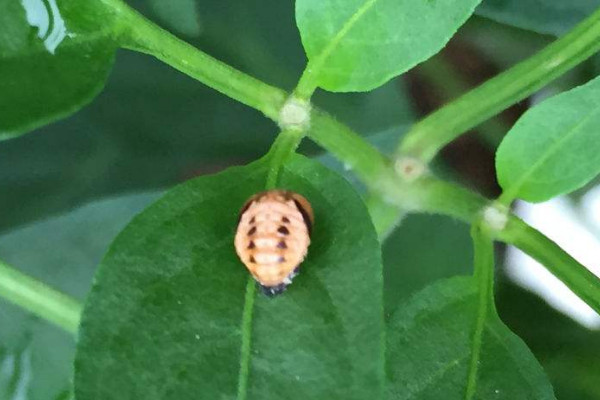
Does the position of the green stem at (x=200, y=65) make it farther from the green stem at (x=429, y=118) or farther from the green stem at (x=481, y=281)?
the green stem at (x=481, y=281)

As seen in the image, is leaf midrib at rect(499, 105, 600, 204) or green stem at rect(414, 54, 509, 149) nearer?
leaf midrib at rect(499, 105, 600, 204)

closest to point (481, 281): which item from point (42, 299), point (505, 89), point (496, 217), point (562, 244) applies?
point (496, 217)

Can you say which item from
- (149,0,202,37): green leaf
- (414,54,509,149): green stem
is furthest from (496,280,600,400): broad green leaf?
(149,0,202,37): green leaf

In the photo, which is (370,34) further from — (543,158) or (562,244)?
(562,244)

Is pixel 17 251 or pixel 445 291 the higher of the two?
pixel 17 251

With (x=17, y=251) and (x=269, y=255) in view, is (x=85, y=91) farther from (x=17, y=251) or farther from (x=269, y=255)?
(x=17, y=251)

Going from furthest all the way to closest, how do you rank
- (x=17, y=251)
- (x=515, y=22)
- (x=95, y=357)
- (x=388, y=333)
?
(x=17, y=251)
(x=515, y=22)
(x=388, y=333)
(x=95, y=357)

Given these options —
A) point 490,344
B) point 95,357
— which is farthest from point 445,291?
point 95,357

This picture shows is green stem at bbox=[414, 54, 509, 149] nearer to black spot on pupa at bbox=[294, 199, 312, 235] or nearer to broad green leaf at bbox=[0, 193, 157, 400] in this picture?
broad green leaf at bbox=[0, 193, 157, 400]
